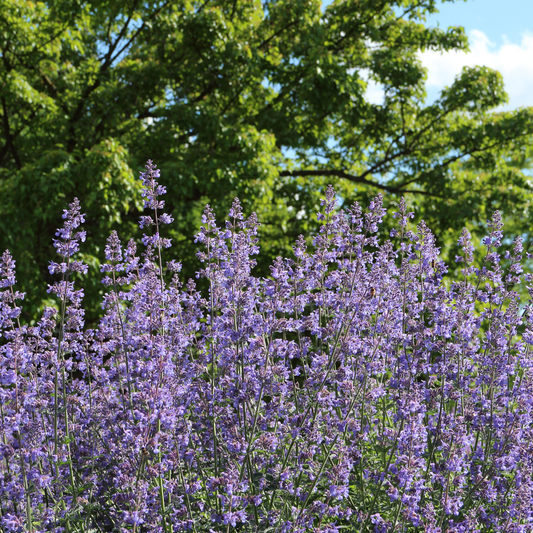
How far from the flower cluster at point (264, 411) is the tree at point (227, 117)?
665 cm

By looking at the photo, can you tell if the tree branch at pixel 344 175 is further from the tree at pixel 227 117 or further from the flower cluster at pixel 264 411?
the flower cluster at pixel 264 411

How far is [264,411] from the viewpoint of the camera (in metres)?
3.86

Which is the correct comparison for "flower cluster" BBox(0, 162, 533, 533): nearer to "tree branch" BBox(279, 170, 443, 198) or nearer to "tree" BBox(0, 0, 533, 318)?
"tree" BBox(0, 0, 533, 318)

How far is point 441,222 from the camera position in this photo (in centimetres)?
1475

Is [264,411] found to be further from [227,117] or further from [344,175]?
[344,175]

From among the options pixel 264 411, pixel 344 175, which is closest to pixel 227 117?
pixel 344 175

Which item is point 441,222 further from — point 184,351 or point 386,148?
point 184,351

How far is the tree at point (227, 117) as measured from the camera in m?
11.4

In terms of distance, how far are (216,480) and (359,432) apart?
121 cm

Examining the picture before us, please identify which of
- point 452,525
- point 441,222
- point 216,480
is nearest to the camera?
point 216,480

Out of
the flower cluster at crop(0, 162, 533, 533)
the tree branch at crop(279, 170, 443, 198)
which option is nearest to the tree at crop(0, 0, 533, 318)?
the tree branch at crop(279, 170, 443, 198)

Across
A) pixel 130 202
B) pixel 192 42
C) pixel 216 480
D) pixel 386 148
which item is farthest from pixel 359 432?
pixel 386 148

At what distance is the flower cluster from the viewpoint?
3.29 meters

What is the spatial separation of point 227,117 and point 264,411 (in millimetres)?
9934
